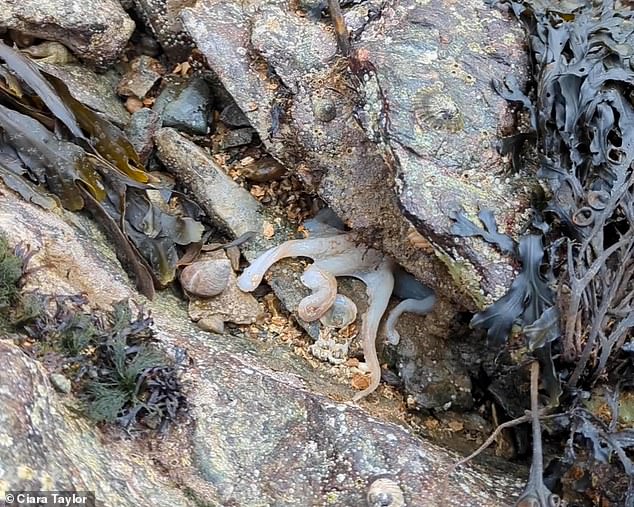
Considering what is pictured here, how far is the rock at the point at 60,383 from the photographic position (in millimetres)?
2441

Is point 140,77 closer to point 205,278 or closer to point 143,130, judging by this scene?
point 143,130

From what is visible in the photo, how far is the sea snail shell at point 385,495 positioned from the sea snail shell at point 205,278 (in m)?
1.27

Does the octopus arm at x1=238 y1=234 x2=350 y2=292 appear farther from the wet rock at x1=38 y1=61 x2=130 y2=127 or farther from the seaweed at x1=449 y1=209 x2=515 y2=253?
the wet rock at x1=38 y1=61 x2=130 y2=127

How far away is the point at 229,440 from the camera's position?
2.73 metres

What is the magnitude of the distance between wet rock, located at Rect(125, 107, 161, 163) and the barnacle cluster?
86 cm

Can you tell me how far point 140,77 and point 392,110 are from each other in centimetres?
173

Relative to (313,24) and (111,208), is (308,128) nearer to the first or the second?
(313,24)

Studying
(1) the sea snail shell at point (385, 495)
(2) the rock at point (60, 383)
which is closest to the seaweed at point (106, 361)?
(2) the rock at point (60, 383)

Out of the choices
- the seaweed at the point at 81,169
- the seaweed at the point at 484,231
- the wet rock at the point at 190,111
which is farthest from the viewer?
the wet rock at the point at 190,111

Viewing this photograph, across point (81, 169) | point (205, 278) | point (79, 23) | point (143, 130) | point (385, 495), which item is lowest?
point (385, 495)

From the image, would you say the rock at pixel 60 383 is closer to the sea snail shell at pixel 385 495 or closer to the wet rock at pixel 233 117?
the sea snail shell at pixel 385 495

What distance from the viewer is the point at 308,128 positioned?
3494 mm

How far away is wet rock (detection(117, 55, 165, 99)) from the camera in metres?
4.05

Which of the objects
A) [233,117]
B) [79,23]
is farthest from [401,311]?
[79,23]
